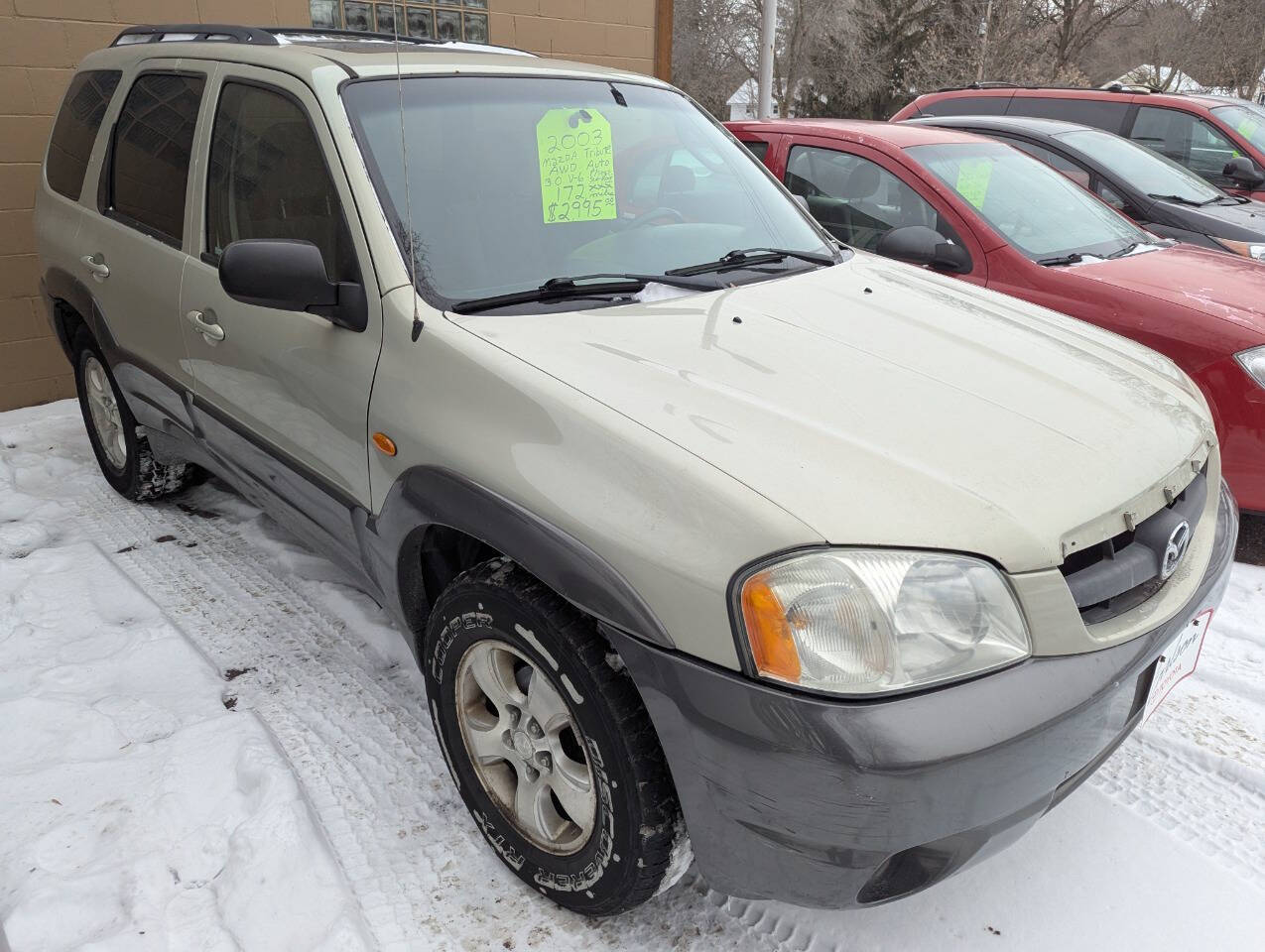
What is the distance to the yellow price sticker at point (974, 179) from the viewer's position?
175 inches

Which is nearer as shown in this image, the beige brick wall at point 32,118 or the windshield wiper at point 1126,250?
the windshield wiper at point 1126,250

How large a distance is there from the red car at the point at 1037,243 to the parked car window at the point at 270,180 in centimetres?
205

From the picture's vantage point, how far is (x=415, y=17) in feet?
21.3

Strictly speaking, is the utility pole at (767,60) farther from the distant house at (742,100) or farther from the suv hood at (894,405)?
the distant house at (742,100)

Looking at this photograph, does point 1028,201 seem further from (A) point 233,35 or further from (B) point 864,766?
(B) point 864,766

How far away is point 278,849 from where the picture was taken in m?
Result: 2.22

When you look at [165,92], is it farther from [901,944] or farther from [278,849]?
[901,944]

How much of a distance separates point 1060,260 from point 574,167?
2636mm

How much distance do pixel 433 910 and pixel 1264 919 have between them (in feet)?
5.98

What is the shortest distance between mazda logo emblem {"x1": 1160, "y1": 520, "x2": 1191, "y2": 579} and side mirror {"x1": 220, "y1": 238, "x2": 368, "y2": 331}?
5.82 ft

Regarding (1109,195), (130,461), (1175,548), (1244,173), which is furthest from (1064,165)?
(130,461)

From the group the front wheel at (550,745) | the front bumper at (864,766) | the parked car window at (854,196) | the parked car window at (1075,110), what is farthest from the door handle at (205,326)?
the parked car window at (1075,110)

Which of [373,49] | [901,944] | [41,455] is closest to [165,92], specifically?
A: [373,49]

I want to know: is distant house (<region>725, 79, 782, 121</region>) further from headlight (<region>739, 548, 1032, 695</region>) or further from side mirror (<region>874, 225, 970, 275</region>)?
headlight (<region>739, 548, 1032, 695</region>)
